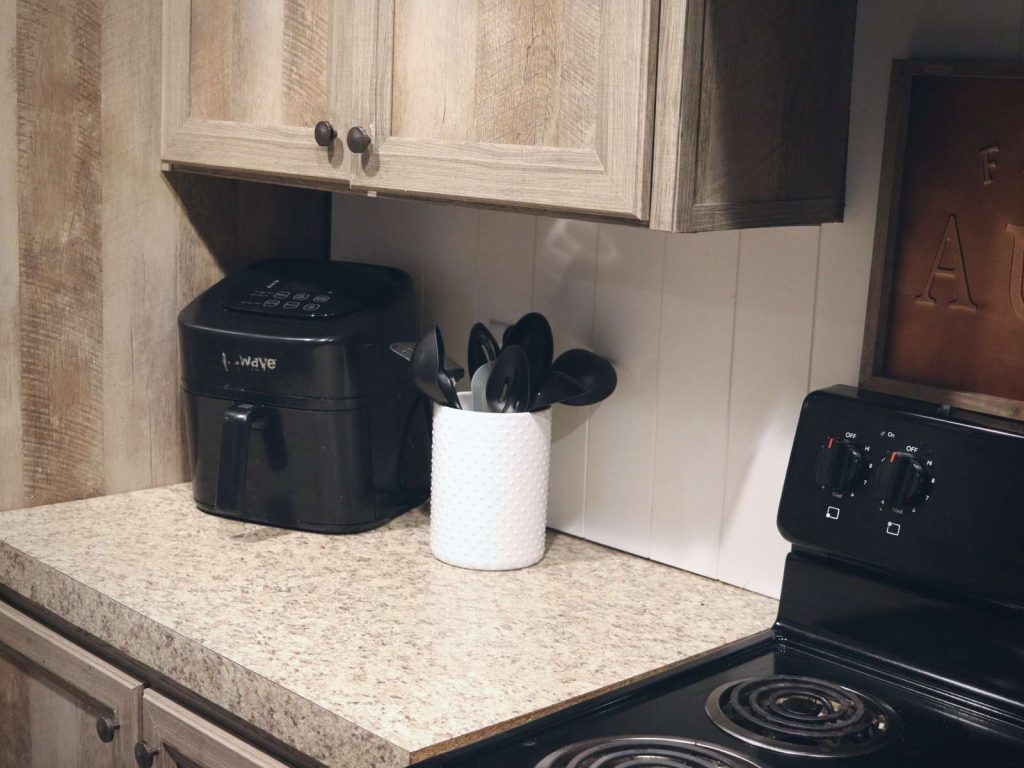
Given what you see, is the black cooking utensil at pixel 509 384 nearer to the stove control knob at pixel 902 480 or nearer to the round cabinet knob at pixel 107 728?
the stove control knob at pixel 902 480

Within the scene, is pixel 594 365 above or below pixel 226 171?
below

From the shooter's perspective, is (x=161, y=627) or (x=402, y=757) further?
(x=161, y=627)

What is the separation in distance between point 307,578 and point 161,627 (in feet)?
0.71

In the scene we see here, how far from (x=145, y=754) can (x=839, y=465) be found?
862 mm

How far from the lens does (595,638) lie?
1.37 m

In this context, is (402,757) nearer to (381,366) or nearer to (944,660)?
(944,660)

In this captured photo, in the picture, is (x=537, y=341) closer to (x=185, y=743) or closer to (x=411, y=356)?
(x=411, y=356)

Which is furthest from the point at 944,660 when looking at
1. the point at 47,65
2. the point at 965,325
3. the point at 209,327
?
the point at 47,65

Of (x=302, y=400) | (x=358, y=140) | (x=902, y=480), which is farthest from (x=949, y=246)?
(x=302, y=400)

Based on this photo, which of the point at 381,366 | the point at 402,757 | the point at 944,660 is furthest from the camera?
the point at 381,366

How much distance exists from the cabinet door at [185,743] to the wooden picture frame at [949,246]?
0.79 metres

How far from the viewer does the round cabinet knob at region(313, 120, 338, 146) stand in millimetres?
1513

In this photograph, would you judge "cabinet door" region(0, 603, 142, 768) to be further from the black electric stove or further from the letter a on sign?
the letter a on sign

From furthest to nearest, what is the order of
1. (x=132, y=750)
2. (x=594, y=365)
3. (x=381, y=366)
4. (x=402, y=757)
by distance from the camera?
(x=381, y=366), (x=594, y=365), (x=132, y=750), (x=402, y=757)
